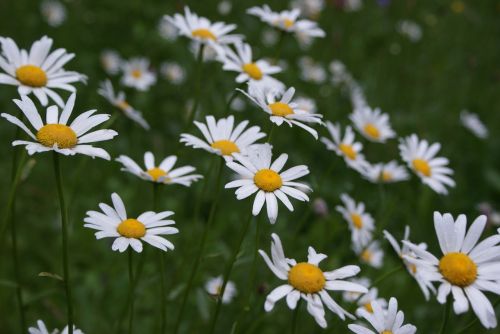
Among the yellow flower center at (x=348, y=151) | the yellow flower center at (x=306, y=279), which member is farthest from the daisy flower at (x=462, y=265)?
the yellow flower center at (x=348, y=151)

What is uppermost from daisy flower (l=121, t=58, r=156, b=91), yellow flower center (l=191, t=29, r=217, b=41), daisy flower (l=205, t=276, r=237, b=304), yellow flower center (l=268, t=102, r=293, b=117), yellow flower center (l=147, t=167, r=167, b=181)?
yellow flower center (l=268, t=102, r=293, b=117)

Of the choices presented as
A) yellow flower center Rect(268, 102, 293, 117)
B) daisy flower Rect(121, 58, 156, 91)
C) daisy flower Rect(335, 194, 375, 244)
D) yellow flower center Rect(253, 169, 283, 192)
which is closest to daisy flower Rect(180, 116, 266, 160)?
yellow flower center Rect(268, 102, 293, 117)

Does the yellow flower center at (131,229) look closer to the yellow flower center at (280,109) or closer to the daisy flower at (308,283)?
the daisy flower at (308,283)

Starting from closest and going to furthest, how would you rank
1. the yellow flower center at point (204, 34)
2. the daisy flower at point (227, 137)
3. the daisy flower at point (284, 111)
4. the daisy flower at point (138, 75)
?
the daisy flower at point (284, 111) < the daisy flower at point (227, 137) < the yellow flower center at point (204, 34) < the daisy flower at point (138, 75)

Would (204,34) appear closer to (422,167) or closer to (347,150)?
(347,150)

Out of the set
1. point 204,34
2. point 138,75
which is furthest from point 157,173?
point 138,75

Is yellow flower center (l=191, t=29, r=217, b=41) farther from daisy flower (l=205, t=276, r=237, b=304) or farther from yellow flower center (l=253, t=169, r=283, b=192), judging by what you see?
daisy flower (l=205, t=276, r=237, b=304)

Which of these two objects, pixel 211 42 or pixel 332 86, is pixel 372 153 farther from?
pixel 211 42
